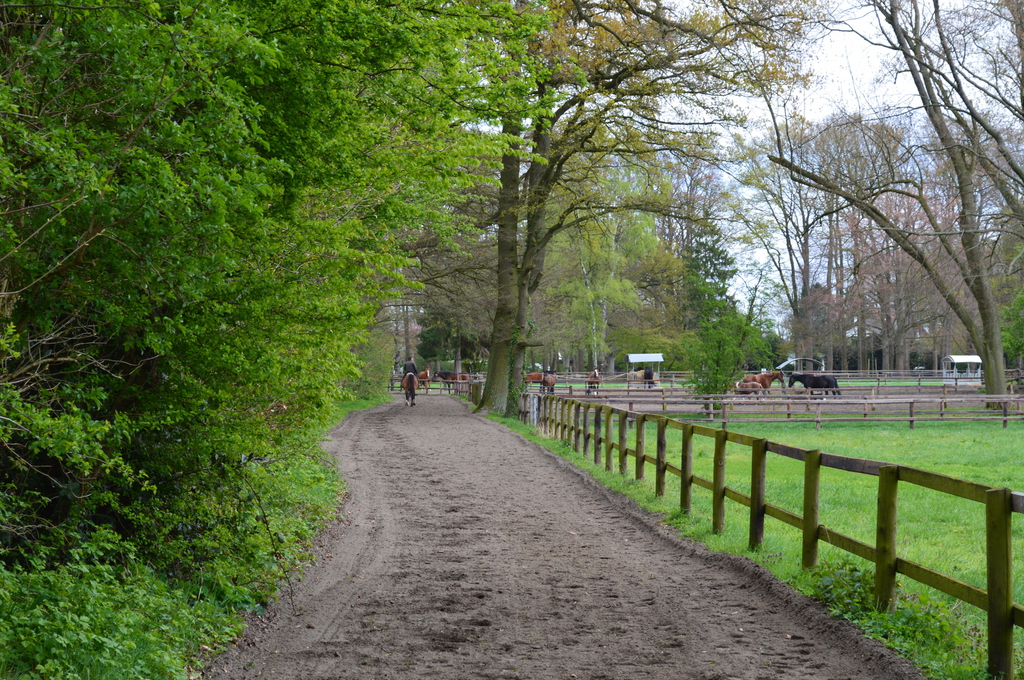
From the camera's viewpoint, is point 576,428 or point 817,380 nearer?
point 576,428

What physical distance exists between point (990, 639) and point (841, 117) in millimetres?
17733

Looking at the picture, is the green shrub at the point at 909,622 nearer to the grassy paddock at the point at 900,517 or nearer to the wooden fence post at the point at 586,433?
the grassy paddock at the point at 900,517

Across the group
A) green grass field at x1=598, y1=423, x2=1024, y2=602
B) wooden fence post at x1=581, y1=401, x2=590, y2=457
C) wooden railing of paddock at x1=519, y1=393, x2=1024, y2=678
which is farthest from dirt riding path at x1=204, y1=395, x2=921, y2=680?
wooden fence post at x1=581, y1=401, x2=590, y2=457

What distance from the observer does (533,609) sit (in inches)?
243

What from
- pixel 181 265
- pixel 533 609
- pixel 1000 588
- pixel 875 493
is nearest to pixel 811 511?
pixel 1000 588

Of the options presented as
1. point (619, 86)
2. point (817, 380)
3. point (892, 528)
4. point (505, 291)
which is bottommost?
point (892, 528)

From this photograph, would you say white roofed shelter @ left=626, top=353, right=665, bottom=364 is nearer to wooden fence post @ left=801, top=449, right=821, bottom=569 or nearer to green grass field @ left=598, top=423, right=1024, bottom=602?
green grass field @ left=598, top=423, right=1024, bottom=602

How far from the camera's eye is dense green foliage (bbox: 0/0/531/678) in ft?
13.5

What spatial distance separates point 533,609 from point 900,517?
6.26m

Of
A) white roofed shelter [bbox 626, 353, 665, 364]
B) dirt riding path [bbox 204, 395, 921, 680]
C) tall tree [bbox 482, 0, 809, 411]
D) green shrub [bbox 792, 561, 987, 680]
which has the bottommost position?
dirt riding path [bbox 204, 395, 921, 680]

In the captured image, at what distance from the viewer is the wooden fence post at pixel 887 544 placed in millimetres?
5621

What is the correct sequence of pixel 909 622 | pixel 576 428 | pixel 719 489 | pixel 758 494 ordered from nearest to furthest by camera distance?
pixel 909 622
pixel 758 494
pixel 719 489
pixel 576 428

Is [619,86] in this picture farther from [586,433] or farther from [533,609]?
[533,609]

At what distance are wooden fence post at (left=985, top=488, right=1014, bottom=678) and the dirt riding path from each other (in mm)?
468
